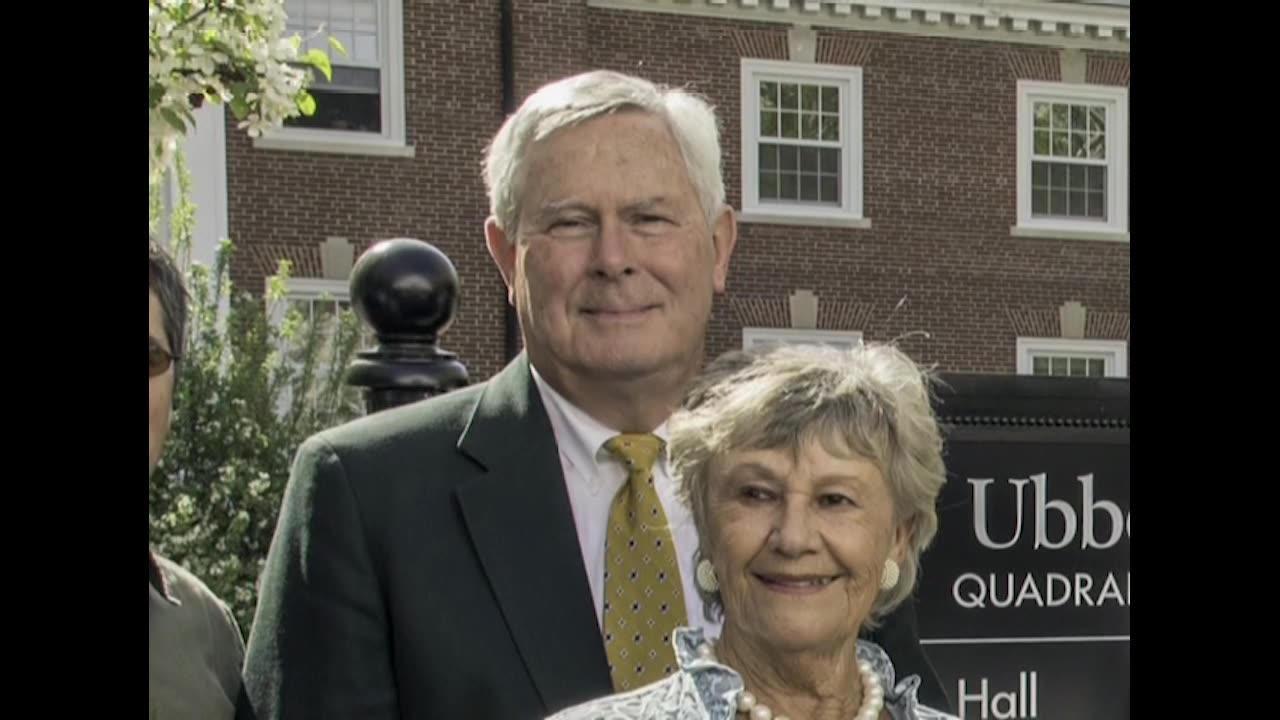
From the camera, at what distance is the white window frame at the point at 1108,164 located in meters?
18.0

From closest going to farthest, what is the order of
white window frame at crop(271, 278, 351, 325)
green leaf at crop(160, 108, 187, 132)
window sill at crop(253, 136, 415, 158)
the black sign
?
the black sign < green leaf at crop(160, 108, 187, 132) < window sill at crop(253, 136, 415, 158) < white window frame at crop(271, 278, 351, 325)

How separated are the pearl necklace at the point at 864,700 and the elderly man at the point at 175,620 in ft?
2.34

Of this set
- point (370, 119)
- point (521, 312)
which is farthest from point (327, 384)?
point (521, 312)

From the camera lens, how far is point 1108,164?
18.5 meters

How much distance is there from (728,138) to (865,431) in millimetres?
15044

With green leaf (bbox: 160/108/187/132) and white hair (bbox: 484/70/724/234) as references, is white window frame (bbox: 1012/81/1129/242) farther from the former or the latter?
white hair (bbox: 484/70/724/234)

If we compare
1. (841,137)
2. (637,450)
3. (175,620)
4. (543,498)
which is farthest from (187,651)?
(841,137)

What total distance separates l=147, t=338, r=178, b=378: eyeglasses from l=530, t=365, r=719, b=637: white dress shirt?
0.63 m

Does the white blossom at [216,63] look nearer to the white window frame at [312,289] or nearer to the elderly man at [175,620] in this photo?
the elderly man at [175,620]

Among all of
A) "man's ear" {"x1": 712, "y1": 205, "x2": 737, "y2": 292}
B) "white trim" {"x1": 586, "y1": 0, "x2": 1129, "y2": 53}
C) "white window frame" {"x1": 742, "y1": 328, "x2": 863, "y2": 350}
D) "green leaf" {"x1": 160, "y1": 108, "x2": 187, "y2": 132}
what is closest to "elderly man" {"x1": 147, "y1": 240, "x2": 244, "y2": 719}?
"man's ear" {"x1": 712, "y1": 205, "x2": 737, "y2": 292}

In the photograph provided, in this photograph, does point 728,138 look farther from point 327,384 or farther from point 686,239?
point 686,239

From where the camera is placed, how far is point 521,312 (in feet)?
8.70

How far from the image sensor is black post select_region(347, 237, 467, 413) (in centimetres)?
377

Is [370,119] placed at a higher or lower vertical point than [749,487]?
higher
